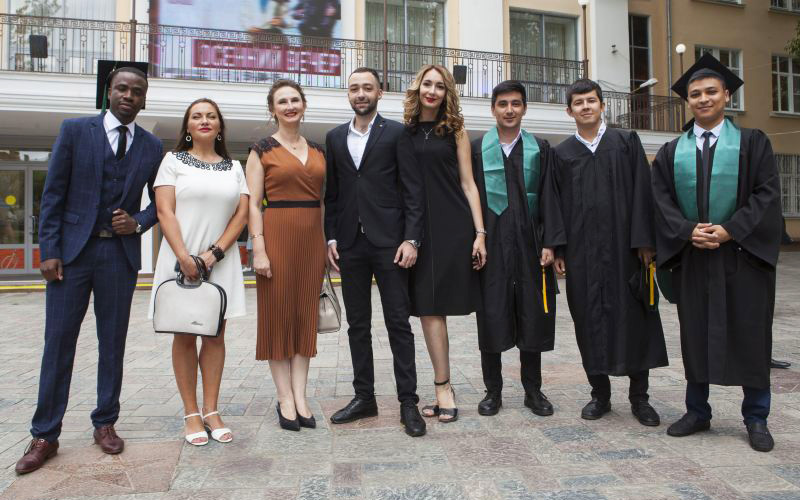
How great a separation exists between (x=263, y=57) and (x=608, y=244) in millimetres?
11448

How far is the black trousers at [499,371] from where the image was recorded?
3934 millimetres

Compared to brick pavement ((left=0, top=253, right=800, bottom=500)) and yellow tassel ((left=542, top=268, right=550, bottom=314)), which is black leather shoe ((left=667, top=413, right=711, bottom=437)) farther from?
yellow tassel ((left=542, top=268, right=550, bottom=314))

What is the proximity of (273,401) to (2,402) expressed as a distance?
6.34 ft

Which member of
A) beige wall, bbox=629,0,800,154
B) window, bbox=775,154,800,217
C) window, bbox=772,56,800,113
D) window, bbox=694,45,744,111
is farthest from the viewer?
window, bbox=772,56,800,113

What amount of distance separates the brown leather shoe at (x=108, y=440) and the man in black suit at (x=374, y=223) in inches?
47.8

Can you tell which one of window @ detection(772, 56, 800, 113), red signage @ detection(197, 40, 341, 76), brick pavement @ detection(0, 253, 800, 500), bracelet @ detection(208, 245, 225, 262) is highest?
window @ detection(772, 56, 800, 113)

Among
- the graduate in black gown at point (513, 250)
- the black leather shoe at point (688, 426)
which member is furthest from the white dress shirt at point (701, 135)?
the black leather shoe at point (688, 426)

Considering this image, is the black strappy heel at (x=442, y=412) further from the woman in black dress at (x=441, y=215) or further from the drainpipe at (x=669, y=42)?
the drainpipe at (x=669, y=42)

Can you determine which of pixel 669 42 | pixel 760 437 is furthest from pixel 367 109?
pixel 669 42

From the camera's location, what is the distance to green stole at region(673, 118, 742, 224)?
10.9ft

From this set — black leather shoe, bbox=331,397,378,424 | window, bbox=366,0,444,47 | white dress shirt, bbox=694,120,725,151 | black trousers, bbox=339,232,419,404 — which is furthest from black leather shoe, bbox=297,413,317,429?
window, bbox=366,0,444,47

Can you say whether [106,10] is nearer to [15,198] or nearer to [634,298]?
[15,198]

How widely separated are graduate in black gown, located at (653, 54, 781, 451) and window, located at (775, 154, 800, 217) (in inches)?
759

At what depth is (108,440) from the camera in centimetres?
320
